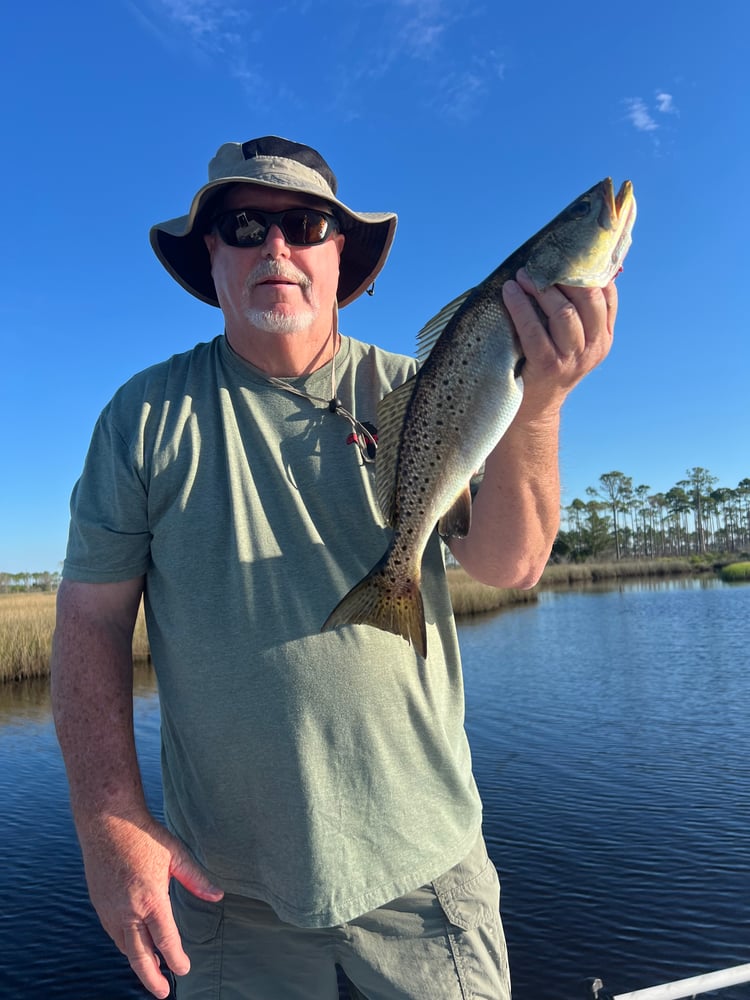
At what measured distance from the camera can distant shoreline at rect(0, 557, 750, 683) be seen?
67.0ft

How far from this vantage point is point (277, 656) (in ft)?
7.77

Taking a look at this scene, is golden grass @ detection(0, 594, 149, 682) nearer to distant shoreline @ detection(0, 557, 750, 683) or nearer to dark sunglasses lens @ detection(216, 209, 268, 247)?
distant shoreline @ detection(0, 557, 750, 683)

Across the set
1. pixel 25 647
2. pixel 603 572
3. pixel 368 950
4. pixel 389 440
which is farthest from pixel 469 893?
pixel 603 572

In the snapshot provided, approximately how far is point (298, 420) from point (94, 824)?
152 cm

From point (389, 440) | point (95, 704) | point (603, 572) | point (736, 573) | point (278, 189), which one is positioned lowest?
point (736, 573)

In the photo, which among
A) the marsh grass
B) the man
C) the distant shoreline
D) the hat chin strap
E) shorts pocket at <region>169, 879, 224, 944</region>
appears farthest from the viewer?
the marsh grass

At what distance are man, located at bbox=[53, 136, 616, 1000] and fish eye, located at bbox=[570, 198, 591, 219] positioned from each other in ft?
0.88

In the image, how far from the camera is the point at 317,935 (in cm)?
240

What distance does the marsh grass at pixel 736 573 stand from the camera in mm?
60281

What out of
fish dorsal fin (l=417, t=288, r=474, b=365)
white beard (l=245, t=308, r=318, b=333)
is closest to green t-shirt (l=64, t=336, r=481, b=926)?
white beard (l=245, t=308, r=318, b=333)

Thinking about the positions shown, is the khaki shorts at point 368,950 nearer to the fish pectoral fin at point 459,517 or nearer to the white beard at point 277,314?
the fish pectoral fin at point 459,517

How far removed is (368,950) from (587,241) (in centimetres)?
237

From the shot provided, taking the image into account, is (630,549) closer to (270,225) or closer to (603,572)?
(603,572)

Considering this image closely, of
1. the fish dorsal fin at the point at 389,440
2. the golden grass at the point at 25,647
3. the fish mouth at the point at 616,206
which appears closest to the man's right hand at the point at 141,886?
the fish dorsal fin at the point at 389,440
